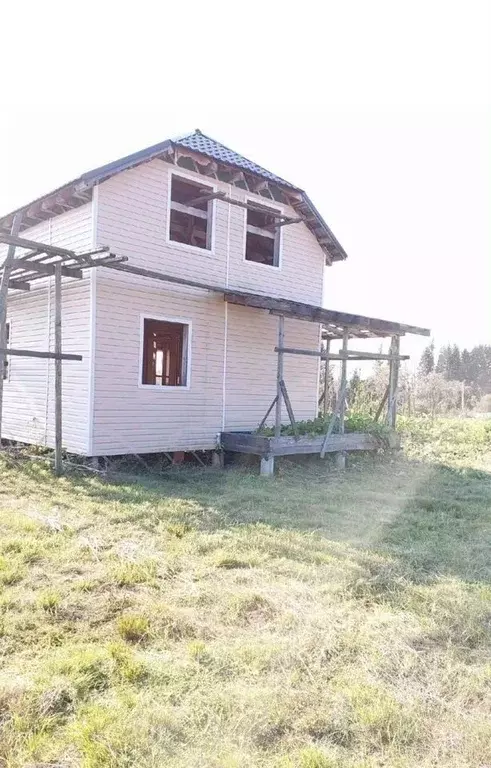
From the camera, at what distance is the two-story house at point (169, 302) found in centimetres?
866

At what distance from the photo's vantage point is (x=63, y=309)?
9.23 meters

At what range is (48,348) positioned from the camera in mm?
9648

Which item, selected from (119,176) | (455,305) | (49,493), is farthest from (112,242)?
(455,305)

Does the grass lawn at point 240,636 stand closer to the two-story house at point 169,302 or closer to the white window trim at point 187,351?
the two-story house at point 169,302

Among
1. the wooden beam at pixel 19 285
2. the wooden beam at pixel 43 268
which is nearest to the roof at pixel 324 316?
the wooden beam at pixel 43 268

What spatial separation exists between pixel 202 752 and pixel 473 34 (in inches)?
A: 340

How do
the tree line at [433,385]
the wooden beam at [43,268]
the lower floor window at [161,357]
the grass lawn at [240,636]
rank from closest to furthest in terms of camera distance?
the grass lawn at [240,636] → the wooden beam at [43,268] → the lower floor window at [161,357] → the tree line at [433,385]

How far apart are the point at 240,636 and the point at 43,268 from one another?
6.72m

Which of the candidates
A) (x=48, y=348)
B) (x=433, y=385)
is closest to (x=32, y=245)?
(x=48, y=348)

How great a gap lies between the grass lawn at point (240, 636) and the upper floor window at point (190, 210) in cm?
588

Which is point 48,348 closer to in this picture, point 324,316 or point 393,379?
point 324,316

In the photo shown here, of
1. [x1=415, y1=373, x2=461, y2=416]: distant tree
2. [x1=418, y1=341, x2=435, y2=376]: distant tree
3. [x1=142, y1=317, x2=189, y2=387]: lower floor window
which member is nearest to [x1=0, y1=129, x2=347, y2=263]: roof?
[x1=142, y1=317, x2=189, y2=387]: lower floor window

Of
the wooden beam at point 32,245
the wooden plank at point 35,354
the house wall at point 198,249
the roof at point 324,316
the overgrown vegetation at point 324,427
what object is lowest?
the overgrown vegetation at point 324,427

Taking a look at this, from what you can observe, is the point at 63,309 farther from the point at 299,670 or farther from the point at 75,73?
the point at 299,670
